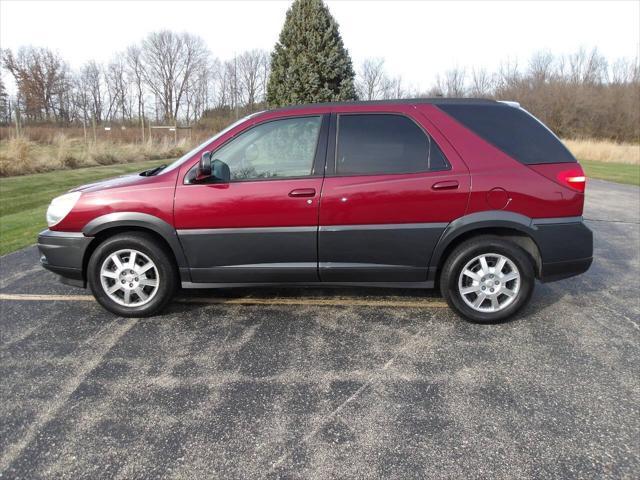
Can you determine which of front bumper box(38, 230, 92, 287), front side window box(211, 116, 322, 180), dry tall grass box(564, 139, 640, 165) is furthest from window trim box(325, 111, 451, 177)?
dry tall grass box(564, 139, 640, 165)

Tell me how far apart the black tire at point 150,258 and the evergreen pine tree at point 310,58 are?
325 inches

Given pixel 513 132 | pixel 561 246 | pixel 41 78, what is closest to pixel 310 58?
pixel 513 132

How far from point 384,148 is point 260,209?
1.15 metres

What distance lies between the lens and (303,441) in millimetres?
2301

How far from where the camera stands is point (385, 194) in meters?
3.50

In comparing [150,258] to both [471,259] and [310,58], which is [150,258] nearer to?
[471,259]

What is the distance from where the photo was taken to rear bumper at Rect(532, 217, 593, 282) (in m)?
3.56

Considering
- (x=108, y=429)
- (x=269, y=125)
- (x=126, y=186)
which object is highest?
(x=269, y=125)

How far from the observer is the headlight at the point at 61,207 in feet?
12.1

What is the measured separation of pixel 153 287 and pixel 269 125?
175 cm

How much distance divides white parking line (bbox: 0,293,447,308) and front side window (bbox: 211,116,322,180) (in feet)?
4.24

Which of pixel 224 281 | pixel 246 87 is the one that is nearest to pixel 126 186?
pixel 224 281

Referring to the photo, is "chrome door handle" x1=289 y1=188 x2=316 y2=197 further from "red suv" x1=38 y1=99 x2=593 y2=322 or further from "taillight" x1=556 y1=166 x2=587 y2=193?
"taillight" x1=556 y1=166 x2=587 y2=193

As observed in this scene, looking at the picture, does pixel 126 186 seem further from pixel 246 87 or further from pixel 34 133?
pixel 246 87
